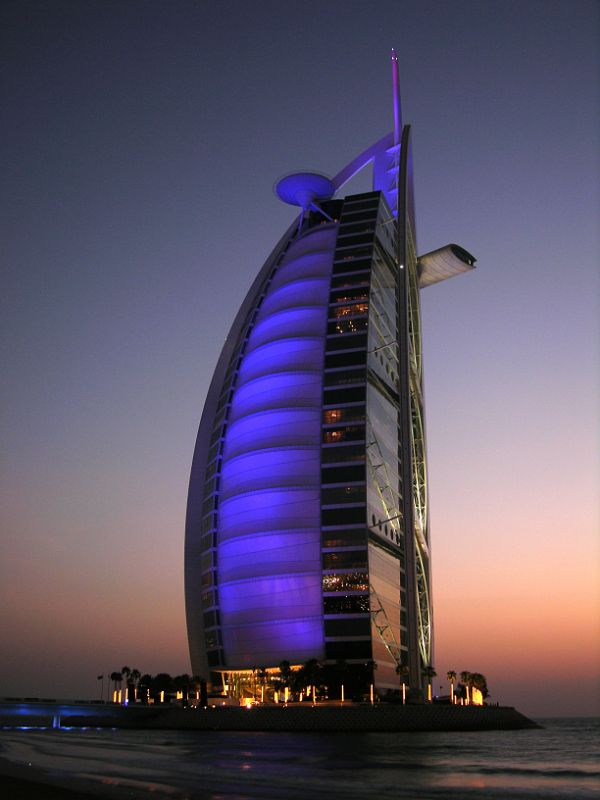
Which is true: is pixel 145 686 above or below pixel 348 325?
below

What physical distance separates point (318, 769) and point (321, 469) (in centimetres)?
6337

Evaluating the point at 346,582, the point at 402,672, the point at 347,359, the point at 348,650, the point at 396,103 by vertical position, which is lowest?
the point at 402,672

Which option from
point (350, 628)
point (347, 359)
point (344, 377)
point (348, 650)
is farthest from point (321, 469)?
point (348, 650)

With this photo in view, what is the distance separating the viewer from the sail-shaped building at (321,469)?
102500 mm

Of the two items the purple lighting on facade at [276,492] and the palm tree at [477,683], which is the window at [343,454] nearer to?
the purple lighting on facade at [276,492]

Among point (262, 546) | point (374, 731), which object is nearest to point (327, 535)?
point (262, 546)

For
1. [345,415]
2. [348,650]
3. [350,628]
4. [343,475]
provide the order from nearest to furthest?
1. [348,650]
2. [350,628]
3. [343,475]
4. [345,415]

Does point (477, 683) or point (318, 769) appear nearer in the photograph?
point (318, 769)

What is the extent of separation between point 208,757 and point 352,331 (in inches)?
2857

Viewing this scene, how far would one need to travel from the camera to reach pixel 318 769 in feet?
143

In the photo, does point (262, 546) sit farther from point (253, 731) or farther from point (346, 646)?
point (253, 731)

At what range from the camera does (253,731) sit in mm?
90125

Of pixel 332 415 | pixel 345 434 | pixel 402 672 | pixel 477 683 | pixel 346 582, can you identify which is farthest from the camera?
pixel 477 683

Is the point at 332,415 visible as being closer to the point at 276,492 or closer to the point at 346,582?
the point at 276,492
